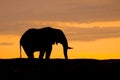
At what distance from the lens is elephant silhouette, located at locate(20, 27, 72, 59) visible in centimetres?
3441

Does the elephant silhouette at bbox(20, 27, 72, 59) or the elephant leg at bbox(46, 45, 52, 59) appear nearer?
the elephant leg at bbox(46, 45, 52, 59)

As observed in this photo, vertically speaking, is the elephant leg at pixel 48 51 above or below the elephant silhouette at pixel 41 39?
below

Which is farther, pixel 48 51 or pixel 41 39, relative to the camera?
→ pixel 41 39

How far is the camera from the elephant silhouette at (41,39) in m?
34.4

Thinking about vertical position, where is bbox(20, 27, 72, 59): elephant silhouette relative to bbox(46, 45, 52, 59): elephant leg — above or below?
above

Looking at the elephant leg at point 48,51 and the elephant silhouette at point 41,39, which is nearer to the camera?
the elephant leg at point 48,51

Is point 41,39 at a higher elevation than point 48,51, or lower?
higher

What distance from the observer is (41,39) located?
114ft
